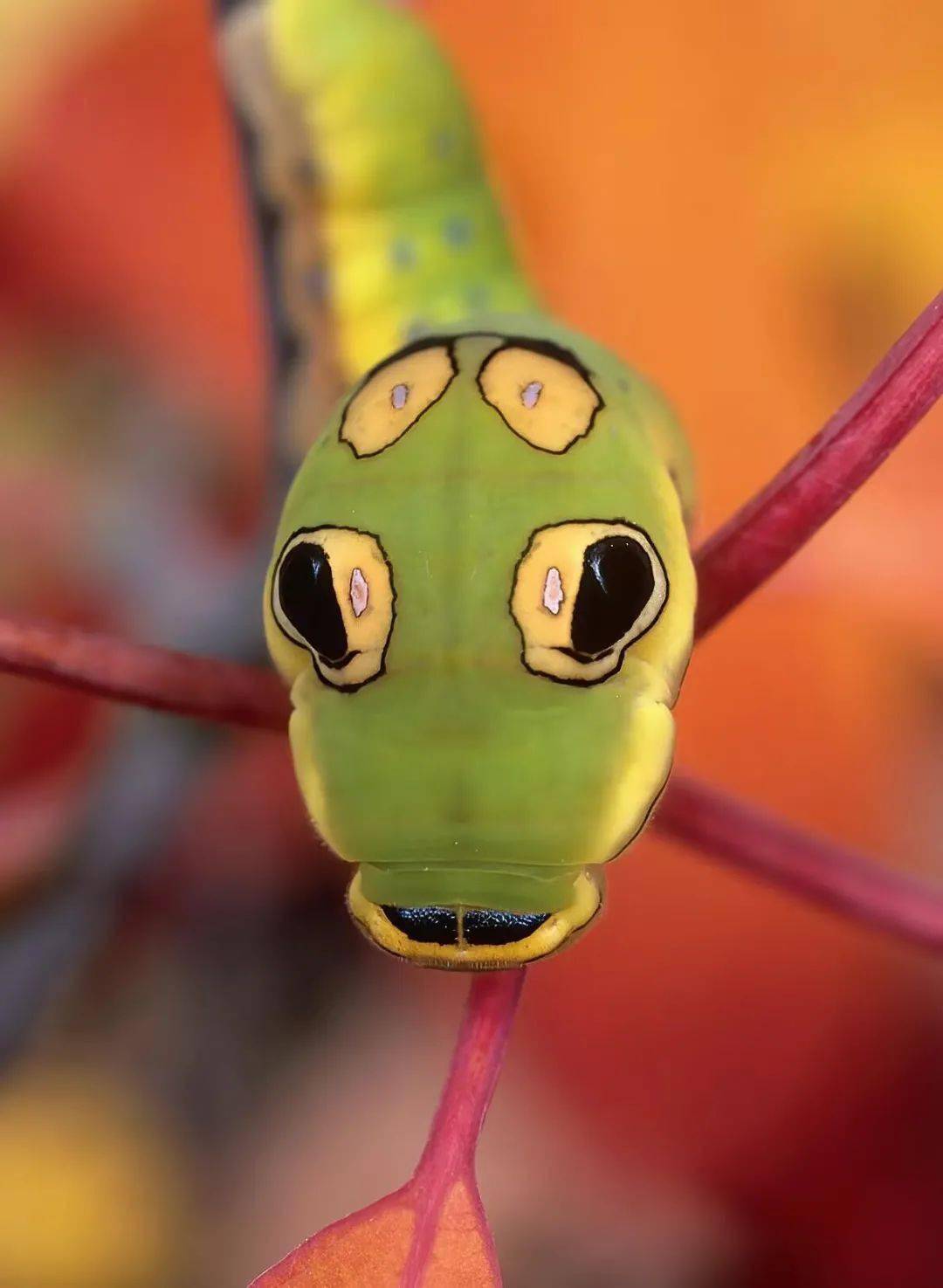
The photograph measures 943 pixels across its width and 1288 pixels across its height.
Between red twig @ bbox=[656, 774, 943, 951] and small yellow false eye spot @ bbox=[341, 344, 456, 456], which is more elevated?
small yellow false eye spot @ bbox=[341, 344, 456, 456]

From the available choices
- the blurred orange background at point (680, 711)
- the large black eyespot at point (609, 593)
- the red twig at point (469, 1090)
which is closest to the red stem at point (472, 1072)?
the red twig at point (469, 1090)

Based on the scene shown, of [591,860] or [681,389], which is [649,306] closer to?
[681,389]

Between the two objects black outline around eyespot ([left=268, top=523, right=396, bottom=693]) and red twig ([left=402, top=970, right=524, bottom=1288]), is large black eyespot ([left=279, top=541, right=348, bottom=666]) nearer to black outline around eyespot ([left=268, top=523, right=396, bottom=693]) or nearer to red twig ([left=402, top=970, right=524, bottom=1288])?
black outline around eyespot ([left=268, top=523, right=396, bottom=693])

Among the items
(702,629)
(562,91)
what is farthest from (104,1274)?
(562,91)

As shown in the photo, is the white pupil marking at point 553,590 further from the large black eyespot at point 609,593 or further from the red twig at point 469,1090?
the red twig at point 469,1090

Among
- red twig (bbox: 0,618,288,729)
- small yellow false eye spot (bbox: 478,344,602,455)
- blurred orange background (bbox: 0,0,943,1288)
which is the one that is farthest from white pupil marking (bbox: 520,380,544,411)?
blurred orange background (bbox: 0,0,943,1288)

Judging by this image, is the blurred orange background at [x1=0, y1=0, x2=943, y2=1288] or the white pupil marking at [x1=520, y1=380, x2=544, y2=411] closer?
the white pupil marking at [x1=520, y1=380, x2=544, y2=411]
